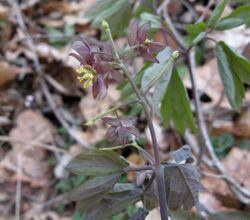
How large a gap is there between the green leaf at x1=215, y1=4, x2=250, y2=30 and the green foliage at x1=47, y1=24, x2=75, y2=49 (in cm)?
137

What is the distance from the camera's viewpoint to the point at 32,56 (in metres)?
2.30

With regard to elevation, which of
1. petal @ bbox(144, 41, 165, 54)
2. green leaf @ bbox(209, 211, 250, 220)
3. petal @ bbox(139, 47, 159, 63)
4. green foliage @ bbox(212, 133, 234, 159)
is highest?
petal @ bbox(144, 41, 165, 54)

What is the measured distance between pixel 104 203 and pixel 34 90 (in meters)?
1.34

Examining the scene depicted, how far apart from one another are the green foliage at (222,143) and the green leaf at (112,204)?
855mm

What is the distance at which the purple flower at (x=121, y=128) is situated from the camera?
2.57 feet

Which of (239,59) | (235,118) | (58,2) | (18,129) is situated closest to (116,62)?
(239,59)

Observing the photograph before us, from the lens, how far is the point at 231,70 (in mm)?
1037

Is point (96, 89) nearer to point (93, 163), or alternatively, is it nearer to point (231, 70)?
point (93, 163)

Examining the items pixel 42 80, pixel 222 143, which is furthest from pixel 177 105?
pixel 42 80

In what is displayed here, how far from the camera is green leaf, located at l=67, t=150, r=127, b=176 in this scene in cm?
84

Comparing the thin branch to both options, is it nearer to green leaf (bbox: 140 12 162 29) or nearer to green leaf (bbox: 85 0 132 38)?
green leaf (bbox: 85 0 132 38)

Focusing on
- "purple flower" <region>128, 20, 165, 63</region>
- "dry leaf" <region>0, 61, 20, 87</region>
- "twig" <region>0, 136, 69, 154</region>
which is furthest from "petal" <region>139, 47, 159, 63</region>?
"dry leaf" <region>0, 61, 20, 87</region>

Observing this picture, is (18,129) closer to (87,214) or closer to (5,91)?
(5,91)

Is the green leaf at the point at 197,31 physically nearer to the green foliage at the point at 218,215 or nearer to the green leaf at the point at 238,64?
the green leaf at the point at 238,64
